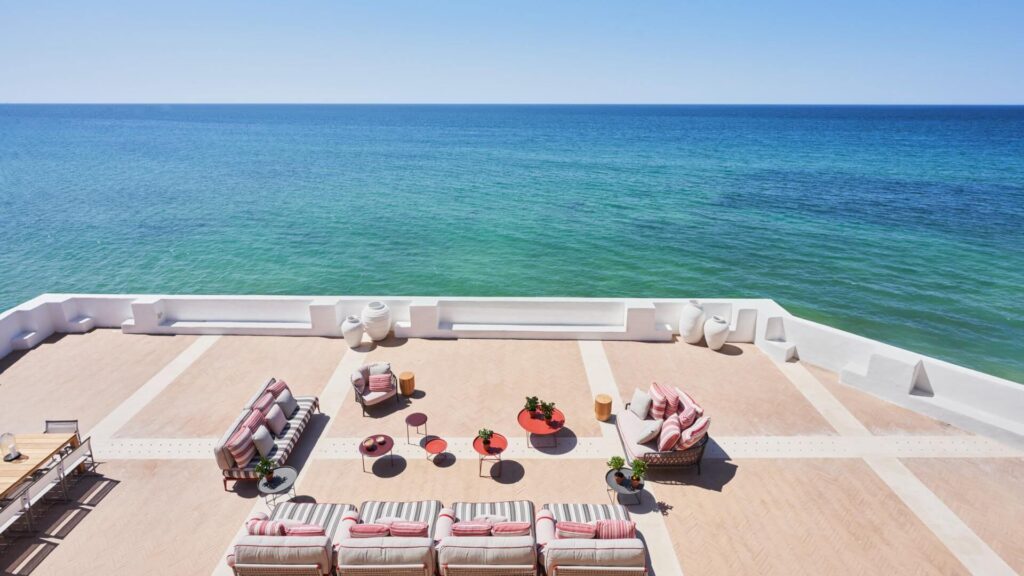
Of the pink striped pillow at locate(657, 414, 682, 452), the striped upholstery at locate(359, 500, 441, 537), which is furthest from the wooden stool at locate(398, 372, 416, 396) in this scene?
the pink striped pillow at locate(657, 414, 682, 452)

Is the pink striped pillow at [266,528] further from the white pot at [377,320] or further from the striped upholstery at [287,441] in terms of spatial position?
the white pot at [377,320]

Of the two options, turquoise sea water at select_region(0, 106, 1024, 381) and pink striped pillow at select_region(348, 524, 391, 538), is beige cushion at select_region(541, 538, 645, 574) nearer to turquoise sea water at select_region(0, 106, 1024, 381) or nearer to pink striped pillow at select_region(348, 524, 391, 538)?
pink striped pillow at select_region(348, 524, 391, 538)

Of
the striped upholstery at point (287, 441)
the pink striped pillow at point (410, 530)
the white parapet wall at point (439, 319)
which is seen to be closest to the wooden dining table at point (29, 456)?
the striped upholstery at point (287, 441)

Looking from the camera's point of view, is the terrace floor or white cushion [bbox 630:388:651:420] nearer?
the terrace floor

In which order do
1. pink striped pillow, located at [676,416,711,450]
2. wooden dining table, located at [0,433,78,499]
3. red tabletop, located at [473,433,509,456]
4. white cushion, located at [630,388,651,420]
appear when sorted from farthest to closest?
white cushion, located at [630,388,651,420], red tabletop, located at [473,433,509,456], pink striped pillow, located at [676,416,711,450], wooden dining table, located at [0,433,78,499]

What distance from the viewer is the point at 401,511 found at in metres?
8.79

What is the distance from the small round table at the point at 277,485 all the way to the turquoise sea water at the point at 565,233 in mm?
18582

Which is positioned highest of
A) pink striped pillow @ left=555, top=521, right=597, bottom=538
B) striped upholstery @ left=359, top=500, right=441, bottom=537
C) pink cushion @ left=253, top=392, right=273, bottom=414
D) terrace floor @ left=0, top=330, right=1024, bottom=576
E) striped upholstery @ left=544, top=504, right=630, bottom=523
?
pink cushion @ left=253, top=392, right=273, bottom=414

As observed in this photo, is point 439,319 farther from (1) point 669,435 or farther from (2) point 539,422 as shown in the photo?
(1) point 669,435

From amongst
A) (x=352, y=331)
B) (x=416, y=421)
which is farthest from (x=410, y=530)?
(x=352, y=331)

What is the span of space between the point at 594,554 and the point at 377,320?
1014 centimetres

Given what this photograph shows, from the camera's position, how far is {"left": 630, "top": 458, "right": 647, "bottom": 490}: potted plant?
949cm

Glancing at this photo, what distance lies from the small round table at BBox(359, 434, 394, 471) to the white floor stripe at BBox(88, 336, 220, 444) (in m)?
5.78

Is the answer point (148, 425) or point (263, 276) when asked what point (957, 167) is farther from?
point (148, 425)
